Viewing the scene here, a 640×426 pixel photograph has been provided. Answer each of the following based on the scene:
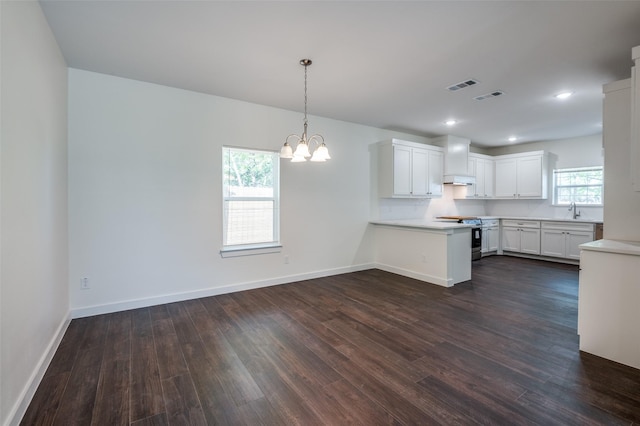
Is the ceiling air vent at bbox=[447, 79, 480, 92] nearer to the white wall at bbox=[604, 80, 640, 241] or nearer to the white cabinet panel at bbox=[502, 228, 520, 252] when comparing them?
the white wall at bbox=[604, 80, 640, 241]

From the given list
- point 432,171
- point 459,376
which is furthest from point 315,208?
point 459,376

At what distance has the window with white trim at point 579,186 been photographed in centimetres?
611

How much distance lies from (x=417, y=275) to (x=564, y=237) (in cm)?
363

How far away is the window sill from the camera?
402 centimetres

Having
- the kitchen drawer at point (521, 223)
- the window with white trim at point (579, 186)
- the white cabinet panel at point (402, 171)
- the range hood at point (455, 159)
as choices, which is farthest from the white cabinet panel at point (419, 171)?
the window with white trim at point (579, 186)

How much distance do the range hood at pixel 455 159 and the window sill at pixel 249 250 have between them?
398 cm

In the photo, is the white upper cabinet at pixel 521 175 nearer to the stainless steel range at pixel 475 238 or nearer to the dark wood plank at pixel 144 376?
the stainless steel range at pixel 475 238

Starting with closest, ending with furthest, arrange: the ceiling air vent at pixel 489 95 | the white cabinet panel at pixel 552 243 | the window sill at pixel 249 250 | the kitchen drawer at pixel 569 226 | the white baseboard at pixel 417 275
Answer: the ceiling air vent at pixel 489 95 < the window sill at pixel 249 250 < the white baseboard at pixel 417 275 < the kitchen drawer at pixel 569 226 < the white cabinet panel at pixel 552 243

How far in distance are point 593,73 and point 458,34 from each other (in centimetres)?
197

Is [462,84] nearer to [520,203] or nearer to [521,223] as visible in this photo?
[521,223]

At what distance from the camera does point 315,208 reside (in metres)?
4.83

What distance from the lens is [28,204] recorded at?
78.4 inches

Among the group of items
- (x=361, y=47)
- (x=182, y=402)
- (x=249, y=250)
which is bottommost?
(x=182, y=402)

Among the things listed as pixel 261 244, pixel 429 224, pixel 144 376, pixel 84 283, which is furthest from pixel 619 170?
pixel 84 283
